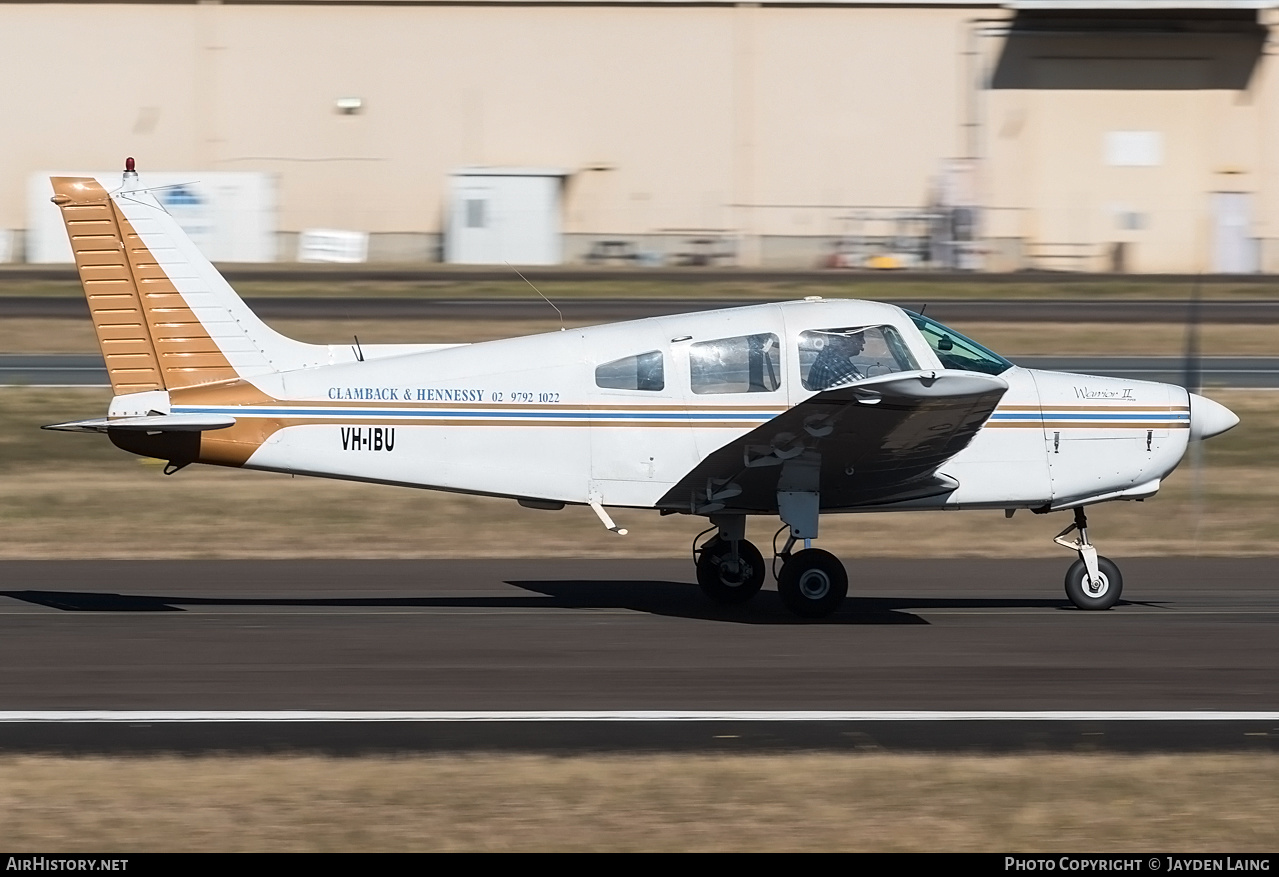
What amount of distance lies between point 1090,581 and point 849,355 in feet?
8.18

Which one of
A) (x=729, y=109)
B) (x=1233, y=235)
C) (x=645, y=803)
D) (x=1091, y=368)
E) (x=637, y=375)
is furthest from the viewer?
(x=729, y=109)

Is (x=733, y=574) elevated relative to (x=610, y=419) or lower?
lower

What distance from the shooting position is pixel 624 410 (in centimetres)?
1137

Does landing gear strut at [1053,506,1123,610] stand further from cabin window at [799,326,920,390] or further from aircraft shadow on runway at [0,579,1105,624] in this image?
cabin window at [799,326,920,390]

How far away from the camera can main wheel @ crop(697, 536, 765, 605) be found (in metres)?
12.0

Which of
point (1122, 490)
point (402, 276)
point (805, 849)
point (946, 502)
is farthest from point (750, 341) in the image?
point (402, 276)

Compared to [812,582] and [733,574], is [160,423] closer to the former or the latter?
[733,574]

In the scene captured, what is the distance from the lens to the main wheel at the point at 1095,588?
11.8 m

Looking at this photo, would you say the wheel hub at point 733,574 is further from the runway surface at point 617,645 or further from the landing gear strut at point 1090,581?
the landing gear strut at point 1090,581

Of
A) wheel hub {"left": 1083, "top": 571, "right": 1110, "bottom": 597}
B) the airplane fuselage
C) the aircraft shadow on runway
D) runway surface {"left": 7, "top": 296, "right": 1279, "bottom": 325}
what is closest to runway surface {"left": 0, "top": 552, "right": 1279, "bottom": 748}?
the aircraft shadow on runway

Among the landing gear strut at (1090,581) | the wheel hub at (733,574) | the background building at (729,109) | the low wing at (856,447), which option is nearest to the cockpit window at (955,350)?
the low wing at (856,447)

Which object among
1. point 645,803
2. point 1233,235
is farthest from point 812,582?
point 1233,235

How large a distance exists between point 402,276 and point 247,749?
3129 cm

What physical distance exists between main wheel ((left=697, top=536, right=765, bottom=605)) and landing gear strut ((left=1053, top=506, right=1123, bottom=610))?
2.21 meters
